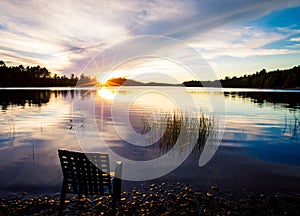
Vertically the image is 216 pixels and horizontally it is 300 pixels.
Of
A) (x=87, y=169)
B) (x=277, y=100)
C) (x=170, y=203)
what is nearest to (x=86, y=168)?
(x=87, y=169)

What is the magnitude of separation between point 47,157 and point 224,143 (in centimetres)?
1240

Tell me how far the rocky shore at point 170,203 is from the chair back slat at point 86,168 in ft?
5.18

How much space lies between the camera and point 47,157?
506 inches

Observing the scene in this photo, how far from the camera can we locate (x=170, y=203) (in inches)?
296

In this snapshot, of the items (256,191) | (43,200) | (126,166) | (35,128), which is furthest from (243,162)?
(35,128)

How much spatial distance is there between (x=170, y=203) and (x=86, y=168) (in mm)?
3516

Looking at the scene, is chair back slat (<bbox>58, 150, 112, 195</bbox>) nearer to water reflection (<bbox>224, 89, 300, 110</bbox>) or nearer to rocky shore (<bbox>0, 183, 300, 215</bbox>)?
rocky shore (<bbox>0, 183, 300, 215</bbox>)

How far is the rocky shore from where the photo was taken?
6973 millimetres

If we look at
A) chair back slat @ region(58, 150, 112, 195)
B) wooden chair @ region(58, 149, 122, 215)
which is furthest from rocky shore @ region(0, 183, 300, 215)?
chair back slat @ region(58, 150, 112, 195)

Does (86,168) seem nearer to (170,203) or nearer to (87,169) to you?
(87,169)

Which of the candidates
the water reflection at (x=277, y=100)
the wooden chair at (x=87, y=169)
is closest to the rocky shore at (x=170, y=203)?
the wooden chair at (x=87, y=169)

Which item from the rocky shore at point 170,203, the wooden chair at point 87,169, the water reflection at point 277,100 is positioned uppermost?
the water reflection at point 277,100

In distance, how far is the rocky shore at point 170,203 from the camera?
697cm

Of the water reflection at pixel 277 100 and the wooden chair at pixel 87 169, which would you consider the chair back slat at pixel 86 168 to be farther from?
the water reflection at pixel 277 100
